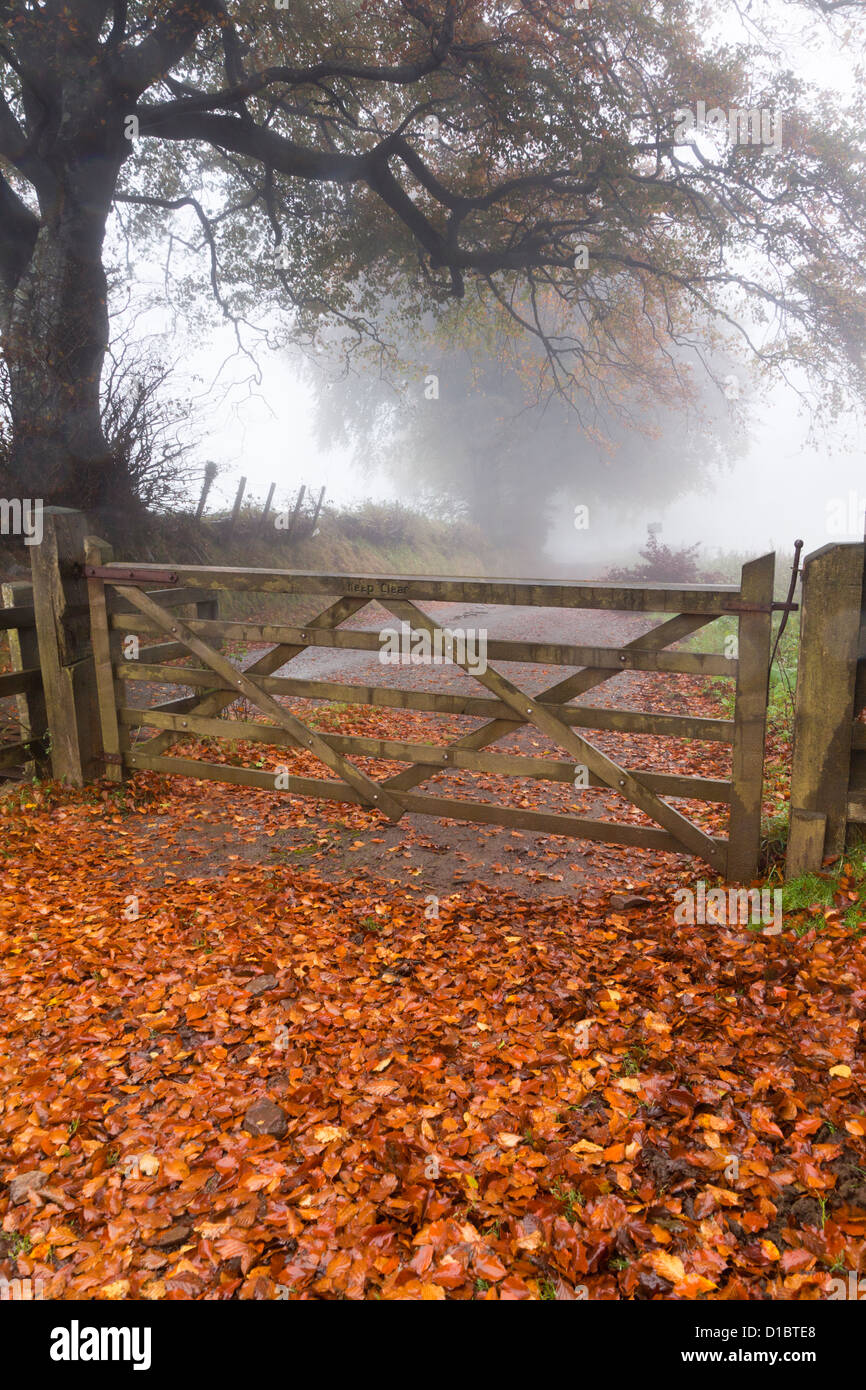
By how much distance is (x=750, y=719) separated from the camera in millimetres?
4695

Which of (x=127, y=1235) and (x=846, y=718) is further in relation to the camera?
(x=846, y=718)

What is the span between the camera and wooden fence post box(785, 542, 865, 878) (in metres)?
4.38

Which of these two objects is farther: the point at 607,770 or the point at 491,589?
the point at 491,589

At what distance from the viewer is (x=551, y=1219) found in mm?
2807

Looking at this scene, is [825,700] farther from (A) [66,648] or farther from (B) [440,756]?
(A) [66,648]

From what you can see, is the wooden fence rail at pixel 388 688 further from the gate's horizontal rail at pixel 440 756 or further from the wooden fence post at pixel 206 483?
the wooden fence post at pixel 206 483

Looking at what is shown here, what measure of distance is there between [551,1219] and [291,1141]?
3.64 feet

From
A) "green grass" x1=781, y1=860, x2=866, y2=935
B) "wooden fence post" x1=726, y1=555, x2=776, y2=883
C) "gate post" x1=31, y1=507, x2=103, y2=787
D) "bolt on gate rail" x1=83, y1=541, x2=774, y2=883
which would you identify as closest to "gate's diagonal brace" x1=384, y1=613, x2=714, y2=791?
"bolt on gate rail" x1=83, y1=541, x2=774, y2=883

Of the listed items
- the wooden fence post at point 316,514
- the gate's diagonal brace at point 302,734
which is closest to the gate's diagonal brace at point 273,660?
the gate's diagonal brace at point 302,734

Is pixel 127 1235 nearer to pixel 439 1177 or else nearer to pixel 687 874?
pixel 439 1177

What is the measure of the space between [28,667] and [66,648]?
466 millimetres

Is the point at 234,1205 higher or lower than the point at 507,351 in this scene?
lower

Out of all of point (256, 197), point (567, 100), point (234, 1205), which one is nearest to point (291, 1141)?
point (234, 1205)

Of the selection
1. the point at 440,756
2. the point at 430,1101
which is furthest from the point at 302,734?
the point at 430,1101
